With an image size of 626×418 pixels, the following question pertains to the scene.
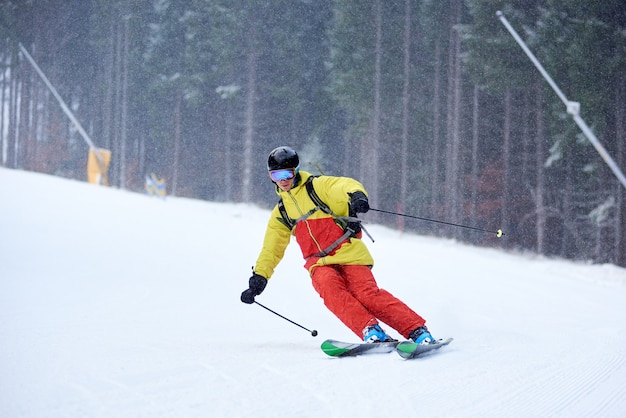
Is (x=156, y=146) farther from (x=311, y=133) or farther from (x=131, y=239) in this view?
(x=131, y=239)

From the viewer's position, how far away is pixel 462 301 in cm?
923

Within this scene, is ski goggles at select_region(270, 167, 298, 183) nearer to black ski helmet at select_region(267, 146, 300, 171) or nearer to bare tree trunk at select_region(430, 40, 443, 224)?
black ski helmet at select_region(267, 146, 300, 171)

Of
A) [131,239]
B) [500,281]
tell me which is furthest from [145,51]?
[500,281]

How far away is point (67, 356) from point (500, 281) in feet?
25.4

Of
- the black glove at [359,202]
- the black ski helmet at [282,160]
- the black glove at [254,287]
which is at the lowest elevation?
the black glove at [254,287]

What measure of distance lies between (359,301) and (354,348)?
28.8 inches

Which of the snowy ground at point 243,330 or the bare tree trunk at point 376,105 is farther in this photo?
the bare tree trunk at point 376,105

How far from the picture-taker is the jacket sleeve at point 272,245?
19.5ft

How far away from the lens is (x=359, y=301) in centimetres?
556

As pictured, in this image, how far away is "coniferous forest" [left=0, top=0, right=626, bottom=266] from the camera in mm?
19188

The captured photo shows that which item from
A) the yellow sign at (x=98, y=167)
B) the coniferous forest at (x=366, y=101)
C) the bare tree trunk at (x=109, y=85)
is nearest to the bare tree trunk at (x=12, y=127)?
the coniferous forest at (x=366, y=101)

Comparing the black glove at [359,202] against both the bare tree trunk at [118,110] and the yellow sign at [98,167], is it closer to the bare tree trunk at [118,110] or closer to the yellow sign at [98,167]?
the yellow sign at [98,167]

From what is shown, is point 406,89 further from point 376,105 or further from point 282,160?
point 282,160

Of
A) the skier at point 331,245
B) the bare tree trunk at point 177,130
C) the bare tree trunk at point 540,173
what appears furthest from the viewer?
the bare tree trunk at point 177,130
